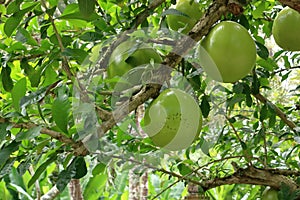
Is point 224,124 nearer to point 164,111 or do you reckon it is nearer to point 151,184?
point 164,111

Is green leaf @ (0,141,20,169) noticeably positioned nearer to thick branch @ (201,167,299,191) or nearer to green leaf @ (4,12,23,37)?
green leaf @ (4,12,23,37)

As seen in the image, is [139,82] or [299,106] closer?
[139,82]

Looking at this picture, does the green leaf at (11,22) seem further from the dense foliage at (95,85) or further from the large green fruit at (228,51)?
the large green fruit at (228,51)

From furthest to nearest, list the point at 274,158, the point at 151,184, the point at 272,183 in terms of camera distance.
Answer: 1. the point at 151,184
2. the point at 274,158
3. the point at 272,183

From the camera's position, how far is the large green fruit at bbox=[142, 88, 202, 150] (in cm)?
67

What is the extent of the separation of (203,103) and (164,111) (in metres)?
0.31

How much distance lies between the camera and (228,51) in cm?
69

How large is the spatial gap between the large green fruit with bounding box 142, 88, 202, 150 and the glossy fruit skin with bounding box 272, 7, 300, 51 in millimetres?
282

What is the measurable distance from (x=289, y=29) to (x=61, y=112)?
461 mm

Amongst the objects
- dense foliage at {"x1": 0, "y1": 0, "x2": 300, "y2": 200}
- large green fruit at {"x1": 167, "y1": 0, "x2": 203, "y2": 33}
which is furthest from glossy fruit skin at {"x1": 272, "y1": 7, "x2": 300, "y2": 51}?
large green fruit at {"x1": 167, "y1": 0, "x2": 203, "y2": 33}

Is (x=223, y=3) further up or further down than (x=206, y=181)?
further up

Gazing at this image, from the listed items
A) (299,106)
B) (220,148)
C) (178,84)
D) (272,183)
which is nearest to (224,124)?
(220,148)

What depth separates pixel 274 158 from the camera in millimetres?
1227

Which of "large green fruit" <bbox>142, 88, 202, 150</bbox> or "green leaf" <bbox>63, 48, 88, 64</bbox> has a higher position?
"green leaf" <bbox>63, 48, 88, 64</bbox>
